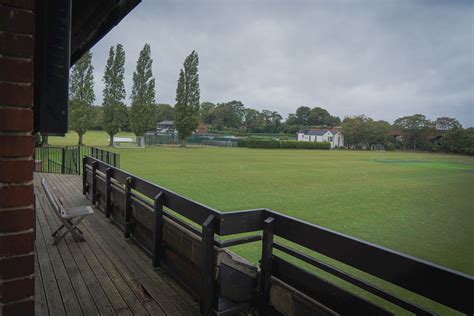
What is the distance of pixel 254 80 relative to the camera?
9319 cm

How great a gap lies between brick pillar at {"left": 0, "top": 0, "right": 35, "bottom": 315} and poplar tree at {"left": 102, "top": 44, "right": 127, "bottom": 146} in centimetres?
3485

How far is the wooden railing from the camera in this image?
1.37 meters

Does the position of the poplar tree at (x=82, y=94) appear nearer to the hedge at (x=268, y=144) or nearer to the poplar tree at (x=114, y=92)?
the poplar tree at (x=114, y=92)

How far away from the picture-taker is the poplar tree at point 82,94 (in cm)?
2978

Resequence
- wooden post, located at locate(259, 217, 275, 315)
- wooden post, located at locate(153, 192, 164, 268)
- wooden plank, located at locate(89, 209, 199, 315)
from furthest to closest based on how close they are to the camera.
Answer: wooden post, located at locate(153, 192, 164, 268) → wooden plank, located at locate(89, 209, 199, 315) → wooden post, located at locate(259, 217, 275, 315)

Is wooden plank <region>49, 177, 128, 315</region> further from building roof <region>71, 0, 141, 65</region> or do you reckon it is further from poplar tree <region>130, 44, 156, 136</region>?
poplar tree <region>130, 44, 156, 136</region>

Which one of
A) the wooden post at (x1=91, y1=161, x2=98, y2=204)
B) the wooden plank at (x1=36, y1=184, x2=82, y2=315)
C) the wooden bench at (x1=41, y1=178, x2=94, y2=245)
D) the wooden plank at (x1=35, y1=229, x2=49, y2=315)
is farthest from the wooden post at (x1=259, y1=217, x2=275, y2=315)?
the wooden post at (x1=91, y1=161, x2=98, y2=204)

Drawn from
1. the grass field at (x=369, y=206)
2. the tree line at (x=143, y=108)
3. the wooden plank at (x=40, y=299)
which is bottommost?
the grass field at (x=369, y=206)

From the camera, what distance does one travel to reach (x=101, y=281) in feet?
9.39

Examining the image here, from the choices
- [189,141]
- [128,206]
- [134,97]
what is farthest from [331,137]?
[128,206]

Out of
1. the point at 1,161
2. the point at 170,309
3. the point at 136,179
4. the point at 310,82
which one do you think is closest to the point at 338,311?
the point at 170,309

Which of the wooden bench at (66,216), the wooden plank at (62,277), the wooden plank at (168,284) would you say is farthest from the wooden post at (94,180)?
the wooden plank at (168,284)

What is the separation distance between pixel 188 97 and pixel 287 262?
121ft

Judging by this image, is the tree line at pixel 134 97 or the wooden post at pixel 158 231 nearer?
the wooden post at pixel 158 231
